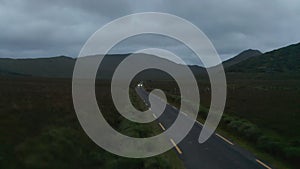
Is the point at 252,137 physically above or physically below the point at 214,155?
above

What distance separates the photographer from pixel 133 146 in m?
14.0

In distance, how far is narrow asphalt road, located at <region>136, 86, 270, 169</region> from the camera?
42.8ft

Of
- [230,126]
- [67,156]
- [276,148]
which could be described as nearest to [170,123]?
[230,126]

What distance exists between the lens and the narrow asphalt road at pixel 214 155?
13039mm

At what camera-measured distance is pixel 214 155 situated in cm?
1483

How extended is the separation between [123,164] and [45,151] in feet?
8.52

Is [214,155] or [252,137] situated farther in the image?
[252,137]

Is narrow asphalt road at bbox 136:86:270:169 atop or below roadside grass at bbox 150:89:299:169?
below

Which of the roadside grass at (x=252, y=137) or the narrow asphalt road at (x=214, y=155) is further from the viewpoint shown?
the roadside grass at (x=252, y=137)

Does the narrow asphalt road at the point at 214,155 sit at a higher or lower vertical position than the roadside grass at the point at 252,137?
lower

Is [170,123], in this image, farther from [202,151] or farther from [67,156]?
[67,156]

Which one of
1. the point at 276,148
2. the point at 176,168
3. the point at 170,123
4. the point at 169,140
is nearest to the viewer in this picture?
the point at 176,168

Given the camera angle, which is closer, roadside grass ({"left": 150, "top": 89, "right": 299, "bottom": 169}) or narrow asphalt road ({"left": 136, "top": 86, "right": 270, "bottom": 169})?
narrow asphalt road ({"left": 136, "top": 86, "right": 270, "bottom": 169})

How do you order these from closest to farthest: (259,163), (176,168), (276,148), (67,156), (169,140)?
(67,156)
(176,168)
(259,163)
(276,148)
(169,140)
